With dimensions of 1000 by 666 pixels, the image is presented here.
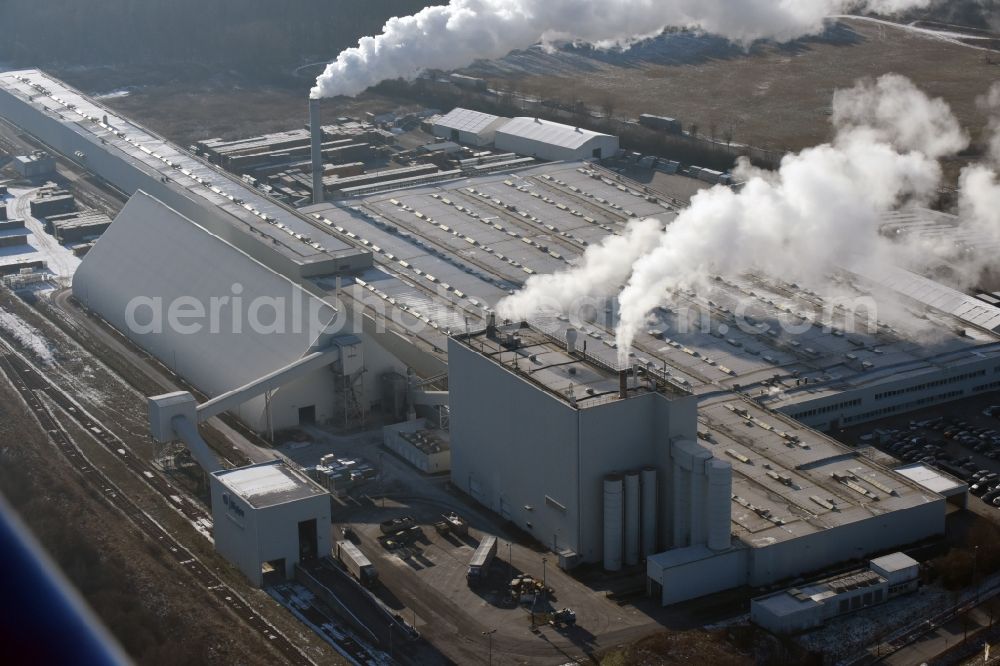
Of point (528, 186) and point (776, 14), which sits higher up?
point (776, 14)

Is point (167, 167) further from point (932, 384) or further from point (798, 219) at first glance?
point (932, 384)

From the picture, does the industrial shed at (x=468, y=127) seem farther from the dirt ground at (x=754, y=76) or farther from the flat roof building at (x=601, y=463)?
the flat roof building at (x=601, y=463)

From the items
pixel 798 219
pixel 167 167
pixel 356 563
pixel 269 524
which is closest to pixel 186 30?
pixel 167 167

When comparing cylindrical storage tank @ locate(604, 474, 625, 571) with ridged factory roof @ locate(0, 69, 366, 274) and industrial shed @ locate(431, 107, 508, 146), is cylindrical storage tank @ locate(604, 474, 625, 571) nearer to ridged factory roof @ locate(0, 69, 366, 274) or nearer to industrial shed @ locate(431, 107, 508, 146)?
ridged factory roof @ locate(0, 69, 366, 274)

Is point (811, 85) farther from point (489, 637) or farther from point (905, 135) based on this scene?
point (489, 637)

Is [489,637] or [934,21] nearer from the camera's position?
[489,637]

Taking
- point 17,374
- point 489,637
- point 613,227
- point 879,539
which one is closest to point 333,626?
point 489,637
